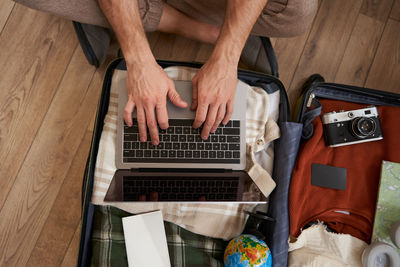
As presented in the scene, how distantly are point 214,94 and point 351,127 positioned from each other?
52 cm

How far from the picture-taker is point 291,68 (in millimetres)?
1268

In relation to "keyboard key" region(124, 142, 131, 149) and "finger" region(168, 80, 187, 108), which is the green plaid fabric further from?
"finger" region(168, 80, 187, 108)

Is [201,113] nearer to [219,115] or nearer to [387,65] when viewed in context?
[219,115]

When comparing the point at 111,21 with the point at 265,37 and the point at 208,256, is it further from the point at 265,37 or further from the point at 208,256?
the point at 208,256

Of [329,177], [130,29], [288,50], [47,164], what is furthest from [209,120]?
[47,164]

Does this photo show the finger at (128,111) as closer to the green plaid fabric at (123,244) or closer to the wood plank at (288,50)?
the green plaid fabric at (123,244)

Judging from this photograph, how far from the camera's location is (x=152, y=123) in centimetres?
84

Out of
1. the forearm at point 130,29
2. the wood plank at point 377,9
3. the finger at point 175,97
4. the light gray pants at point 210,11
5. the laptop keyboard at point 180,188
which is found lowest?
the laptop keyboard at point 180,188

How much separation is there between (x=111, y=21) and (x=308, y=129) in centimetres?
76

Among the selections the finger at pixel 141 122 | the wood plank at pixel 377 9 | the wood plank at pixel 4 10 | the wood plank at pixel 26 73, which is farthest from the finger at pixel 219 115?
the wood plank at pixel 4 10

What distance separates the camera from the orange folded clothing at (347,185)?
38.7 inches

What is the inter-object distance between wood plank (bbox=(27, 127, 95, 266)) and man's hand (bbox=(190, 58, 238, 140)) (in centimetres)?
58

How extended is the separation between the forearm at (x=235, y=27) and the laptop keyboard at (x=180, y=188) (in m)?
0.37

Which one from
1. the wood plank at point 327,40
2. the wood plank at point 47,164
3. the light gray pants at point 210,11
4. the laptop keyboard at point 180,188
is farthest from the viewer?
the wood plank at point 327,40
